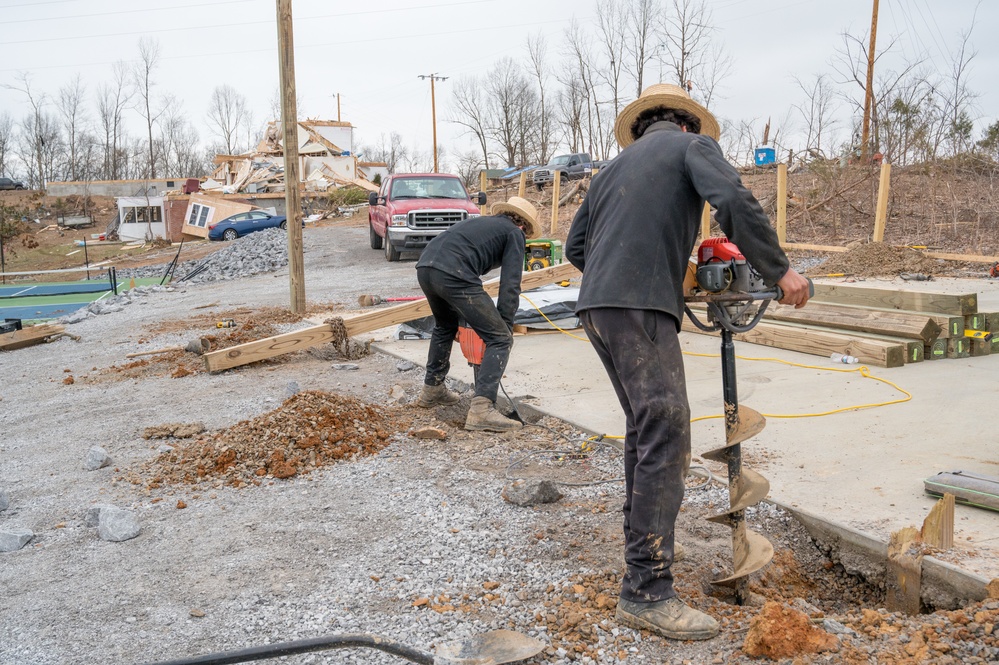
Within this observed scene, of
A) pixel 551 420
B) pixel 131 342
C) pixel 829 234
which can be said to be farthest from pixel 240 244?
pixel 551 420

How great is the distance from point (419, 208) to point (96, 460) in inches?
508

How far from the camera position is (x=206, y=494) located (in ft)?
16.1

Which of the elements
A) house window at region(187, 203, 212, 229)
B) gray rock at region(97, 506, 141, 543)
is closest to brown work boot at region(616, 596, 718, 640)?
gray rock at region(97, 506, 141, 543)

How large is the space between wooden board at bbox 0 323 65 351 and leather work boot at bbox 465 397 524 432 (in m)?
8.72

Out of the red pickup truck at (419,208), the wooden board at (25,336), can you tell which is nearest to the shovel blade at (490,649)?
the wooden board at (25,336)

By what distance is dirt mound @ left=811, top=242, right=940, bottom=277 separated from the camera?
1348 cm

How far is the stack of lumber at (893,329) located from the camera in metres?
7.06

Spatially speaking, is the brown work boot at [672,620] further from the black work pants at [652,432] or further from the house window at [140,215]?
the house window at [140,215]

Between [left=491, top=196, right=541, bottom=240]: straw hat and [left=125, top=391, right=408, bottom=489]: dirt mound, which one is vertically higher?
[left=491, top=196, right=541, bottom=240]: straw hat

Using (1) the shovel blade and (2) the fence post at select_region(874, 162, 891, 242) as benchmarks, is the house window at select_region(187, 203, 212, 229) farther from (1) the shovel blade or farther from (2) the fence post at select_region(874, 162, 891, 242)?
(1) the shovel blade

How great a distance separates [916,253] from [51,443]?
13.7 meters

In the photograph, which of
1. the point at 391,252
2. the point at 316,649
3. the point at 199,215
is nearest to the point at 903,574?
the point at 316,649

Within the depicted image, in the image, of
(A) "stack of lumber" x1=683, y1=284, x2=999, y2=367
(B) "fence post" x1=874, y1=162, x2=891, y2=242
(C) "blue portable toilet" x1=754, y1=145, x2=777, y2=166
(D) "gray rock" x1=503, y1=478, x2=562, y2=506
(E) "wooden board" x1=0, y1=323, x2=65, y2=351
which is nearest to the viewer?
(D) "gray rock" x1=503, y1=478, x2=562, y2=506

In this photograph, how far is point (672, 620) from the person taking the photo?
9.63 ft
